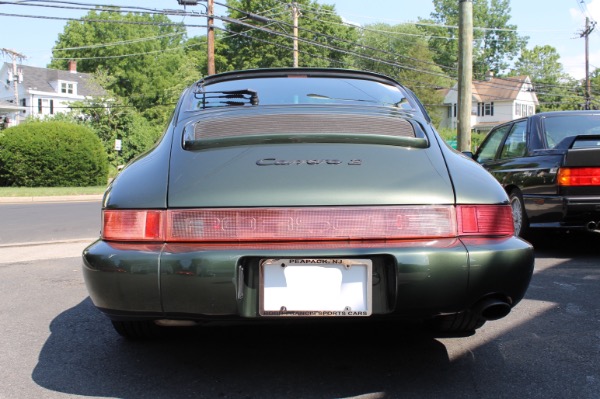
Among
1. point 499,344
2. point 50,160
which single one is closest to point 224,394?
point 499,344

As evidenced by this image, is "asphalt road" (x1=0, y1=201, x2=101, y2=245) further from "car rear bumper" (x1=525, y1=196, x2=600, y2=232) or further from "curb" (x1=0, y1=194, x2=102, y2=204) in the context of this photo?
"car rear bumper" (x1=525, y1=196, x2=600, y2=232)

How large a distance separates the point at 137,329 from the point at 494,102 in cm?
6832

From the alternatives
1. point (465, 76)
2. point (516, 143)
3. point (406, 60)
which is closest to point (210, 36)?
point (465, 76)

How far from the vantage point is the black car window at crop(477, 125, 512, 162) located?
23.1ft

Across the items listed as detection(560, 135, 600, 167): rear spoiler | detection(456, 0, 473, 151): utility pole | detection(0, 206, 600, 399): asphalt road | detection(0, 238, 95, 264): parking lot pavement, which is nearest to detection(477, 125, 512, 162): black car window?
detection(560, 135, 600, 167): rear spoiler

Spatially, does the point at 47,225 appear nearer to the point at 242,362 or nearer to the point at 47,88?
the point at 242,362

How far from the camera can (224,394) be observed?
239 cm

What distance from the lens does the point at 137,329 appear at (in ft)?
9.56

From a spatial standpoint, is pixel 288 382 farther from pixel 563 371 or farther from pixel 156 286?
pixel 563 371

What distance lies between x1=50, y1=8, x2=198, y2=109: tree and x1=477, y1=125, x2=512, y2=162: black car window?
45729mm

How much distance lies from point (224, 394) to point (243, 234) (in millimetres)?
723

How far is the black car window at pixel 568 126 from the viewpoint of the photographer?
6051 millimetres

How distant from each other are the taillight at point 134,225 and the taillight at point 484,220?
1.21 metres

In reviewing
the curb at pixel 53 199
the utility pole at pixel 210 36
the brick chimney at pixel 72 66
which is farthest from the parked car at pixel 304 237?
the brick chimney at pixel 72 66
